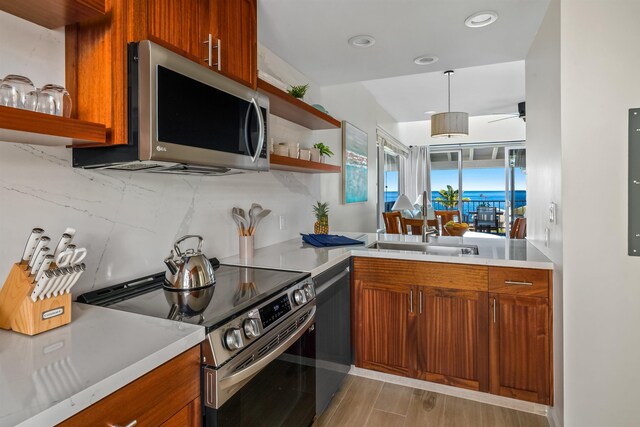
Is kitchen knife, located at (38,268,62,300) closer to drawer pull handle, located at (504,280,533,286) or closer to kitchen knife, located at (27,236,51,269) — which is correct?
kitchen knife, located at (27,236,51,269)

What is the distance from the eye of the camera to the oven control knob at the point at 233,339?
1.17 metres

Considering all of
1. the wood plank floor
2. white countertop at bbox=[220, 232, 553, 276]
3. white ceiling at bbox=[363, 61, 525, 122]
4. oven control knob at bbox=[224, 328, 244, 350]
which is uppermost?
white ceiling at bbox=[363, 61, 525, 122]

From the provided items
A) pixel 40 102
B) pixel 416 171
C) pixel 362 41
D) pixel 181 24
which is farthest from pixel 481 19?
pixel 416 171

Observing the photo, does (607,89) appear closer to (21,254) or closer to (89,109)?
(89,109)

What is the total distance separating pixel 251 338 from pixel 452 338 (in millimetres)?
1422

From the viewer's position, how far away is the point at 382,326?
2.37 metres

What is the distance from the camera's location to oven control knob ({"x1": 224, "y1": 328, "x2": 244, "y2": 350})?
1166mm

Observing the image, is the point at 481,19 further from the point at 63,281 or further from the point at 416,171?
the point at 416,171

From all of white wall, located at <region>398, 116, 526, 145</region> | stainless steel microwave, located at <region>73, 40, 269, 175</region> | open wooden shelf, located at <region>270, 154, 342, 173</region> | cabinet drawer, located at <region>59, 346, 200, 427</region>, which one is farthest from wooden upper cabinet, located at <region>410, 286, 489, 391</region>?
white wall, located at <region>398, 116, 526, 145</region>

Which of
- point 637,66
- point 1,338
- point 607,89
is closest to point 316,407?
point 1,338

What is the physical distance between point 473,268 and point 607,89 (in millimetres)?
1072

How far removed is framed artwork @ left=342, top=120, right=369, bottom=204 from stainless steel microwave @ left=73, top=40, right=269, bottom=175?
2.31 meters

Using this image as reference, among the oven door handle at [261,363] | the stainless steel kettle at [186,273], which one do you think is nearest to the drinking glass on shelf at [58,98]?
the stainless steel kettle at [186,273]

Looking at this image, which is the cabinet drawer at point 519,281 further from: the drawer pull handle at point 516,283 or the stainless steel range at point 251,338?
the stainless steel range at point 251,338
